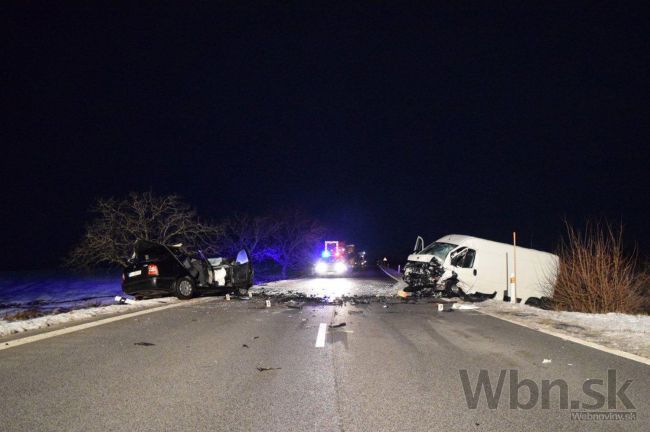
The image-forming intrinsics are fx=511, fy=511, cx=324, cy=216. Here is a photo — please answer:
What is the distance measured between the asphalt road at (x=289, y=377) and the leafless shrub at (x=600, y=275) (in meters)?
4.35

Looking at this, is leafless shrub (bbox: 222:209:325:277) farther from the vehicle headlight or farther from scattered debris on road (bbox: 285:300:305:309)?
scattered debris on road (bbox: 285:300:305:309)

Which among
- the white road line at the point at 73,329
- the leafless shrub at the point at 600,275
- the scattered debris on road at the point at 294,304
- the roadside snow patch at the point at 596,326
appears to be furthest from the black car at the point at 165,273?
the leafless shrub at the point at 600,275

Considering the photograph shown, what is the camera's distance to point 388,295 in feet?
61.1

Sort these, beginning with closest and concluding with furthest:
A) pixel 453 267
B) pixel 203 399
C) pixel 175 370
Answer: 1. pixel 203 399
2. pixel 175 370
3. pixel 453 267

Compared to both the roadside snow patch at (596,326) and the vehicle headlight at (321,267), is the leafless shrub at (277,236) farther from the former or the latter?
the roadside snow patch at (596,326)

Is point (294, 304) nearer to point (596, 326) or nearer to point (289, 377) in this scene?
point (596, 326)

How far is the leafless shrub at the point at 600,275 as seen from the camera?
1272 cm

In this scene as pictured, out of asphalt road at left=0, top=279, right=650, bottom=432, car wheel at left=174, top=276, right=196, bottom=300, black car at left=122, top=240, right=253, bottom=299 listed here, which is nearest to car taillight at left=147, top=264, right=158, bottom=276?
black car at left=122, top=240, right=253, bottom=299

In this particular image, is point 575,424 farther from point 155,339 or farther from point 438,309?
point 438,309

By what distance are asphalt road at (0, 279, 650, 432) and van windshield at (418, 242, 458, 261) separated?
8.50 meters

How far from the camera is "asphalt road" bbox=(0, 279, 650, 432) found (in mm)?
4457

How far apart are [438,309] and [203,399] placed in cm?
942

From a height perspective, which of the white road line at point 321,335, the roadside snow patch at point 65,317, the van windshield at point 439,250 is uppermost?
the van windshield at point 439,250

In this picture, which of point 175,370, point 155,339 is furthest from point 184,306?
point 175,370
